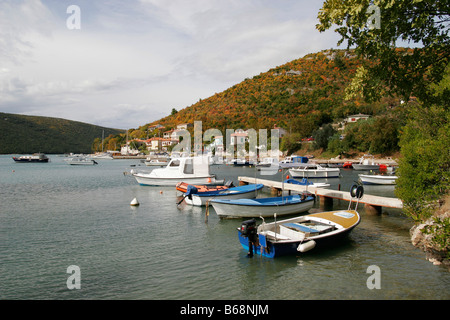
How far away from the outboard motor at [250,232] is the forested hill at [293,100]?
83004 mm

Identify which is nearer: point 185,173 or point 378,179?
point 185,173

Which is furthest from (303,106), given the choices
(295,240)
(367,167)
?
(295,240)

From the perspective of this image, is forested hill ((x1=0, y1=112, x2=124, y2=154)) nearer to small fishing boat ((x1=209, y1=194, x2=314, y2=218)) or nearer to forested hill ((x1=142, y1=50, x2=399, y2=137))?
forested hill ((x1=142, y1=50, x2=399, y2=137))

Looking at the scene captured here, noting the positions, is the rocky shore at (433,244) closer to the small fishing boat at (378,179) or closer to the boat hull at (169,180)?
the boat hull at (169,180)

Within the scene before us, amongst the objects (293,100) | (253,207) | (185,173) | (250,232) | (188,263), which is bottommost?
(188,263)

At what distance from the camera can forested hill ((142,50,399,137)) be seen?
94.2 m

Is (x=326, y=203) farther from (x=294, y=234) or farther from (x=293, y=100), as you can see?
(x=293, y=100)

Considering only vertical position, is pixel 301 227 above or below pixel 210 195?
below

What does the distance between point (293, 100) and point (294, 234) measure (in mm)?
109756

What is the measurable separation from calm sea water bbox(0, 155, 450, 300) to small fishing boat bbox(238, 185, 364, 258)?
1.48ft

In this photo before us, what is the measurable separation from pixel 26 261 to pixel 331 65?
146490 mm

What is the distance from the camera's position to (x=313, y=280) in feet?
33.3

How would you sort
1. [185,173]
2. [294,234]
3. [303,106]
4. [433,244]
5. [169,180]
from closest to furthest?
[433,244], [294,234], [185,173], [169,180], [303,106]

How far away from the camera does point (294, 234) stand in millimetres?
12961
